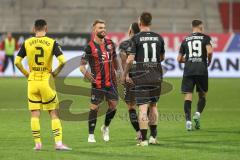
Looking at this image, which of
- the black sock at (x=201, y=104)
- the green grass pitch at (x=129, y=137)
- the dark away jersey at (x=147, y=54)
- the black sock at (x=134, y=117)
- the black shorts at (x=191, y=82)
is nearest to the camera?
the green grass pitch at (x=129, y=137)

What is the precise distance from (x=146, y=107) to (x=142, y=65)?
0.71 m

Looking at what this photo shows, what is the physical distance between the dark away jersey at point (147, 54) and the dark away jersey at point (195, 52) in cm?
284

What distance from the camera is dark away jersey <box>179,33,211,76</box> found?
47.4ft

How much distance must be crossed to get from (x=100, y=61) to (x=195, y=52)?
3.04 meters

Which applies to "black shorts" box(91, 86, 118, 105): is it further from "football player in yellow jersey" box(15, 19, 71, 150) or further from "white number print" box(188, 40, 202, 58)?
"white number print" box(188, 40, 202, 58)

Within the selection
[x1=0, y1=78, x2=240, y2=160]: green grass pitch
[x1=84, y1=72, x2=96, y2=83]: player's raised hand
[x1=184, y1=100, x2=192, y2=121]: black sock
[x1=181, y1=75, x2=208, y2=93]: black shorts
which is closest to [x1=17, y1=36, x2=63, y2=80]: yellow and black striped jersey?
[x1=84, y1=72, x2=96, y2=83]: player's raised hand

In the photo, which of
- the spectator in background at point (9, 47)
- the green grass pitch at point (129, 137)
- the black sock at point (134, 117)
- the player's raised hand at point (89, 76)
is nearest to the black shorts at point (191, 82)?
the green grass pitch at point (129, 137)

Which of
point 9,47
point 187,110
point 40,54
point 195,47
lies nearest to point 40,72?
point 40,54

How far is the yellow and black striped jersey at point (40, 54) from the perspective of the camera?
35.6 ft

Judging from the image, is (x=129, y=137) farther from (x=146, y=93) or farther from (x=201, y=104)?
(x=201, y=104)

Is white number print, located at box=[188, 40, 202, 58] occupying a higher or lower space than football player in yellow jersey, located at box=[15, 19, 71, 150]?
higher

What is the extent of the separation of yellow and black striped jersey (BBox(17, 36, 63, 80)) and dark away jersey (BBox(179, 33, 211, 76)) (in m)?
4.34

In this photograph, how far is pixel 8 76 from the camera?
114 ft

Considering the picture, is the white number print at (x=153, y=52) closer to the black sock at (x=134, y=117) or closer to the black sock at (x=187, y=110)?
the black sock at (x=134, y=117)
